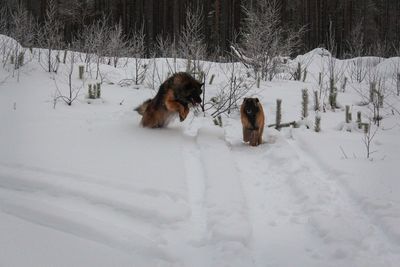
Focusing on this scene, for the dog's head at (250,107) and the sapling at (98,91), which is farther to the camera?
the sapling at (98,91)

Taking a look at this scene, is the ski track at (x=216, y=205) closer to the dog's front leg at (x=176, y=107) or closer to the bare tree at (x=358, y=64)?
the dog's front leg at (x=176, y=107)

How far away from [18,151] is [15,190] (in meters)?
0.73

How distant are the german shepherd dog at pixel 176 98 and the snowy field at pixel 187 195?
9.3 inches

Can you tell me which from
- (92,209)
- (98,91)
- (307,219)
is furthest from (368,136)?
(98,91)

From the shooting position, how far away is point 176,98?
4.37 m

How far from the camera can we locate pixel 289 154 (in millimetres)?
3865

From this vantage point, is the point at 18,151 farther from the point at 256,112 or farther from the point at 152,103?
the point at 256,112

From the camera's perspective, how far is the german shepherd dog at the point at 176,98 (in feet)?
14.4

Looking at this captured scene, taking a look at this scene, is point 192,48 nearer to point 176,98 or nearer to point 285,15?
point 176,98

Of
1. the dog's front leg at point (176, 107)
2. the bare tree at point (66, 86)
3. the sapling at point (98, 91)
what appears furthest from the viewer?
the sapling at point (98, 91)

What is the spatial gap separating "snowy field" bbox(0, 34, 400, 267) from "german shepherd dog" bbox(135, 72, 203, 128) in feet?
0.78

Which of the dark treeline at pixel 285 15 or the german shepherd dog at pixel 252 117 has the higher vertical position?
the dark treeline at pixel 285 15

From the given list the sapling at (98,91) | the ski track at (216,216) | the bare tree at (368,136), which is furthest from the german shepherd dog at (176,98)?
the bare tree at (368,136)

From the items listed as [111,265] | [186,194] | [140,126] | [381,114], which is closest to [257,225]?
[186,194]
